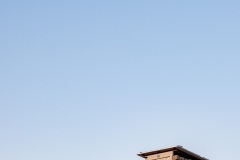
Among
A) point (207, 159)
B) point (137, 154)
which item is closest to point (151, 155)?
point (137, 154)

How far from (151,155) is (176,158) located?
231 cm

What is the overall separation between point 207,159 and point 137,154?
214 inches

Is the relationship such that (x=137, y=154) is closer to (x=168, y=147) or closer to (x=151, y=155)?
(x=151, y=155)

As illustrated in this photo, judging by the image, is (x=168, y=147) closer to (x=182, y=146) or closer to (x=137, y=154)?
(x=182, y=146)

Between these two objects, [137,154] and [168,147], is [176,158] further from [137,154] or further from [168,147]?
[137,154]

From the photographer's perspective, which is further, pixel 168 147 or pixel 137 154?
pixel 137 154

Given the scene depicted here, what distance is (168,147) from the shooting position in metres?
23.3

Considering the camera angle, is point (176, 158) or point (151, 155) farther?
point (151, 155)

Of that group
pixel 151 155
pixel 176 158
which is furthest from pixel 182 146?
pixel 151 155

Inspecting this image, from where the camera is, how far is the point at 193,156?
2386 cm

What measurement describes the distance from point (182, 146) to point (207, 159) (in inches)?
107

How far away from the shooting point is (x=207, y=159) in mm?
24406

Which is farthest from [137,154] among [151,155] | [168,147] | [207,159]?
[207,159]

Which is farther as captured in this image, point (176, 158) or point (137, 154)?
point (137, 154)
